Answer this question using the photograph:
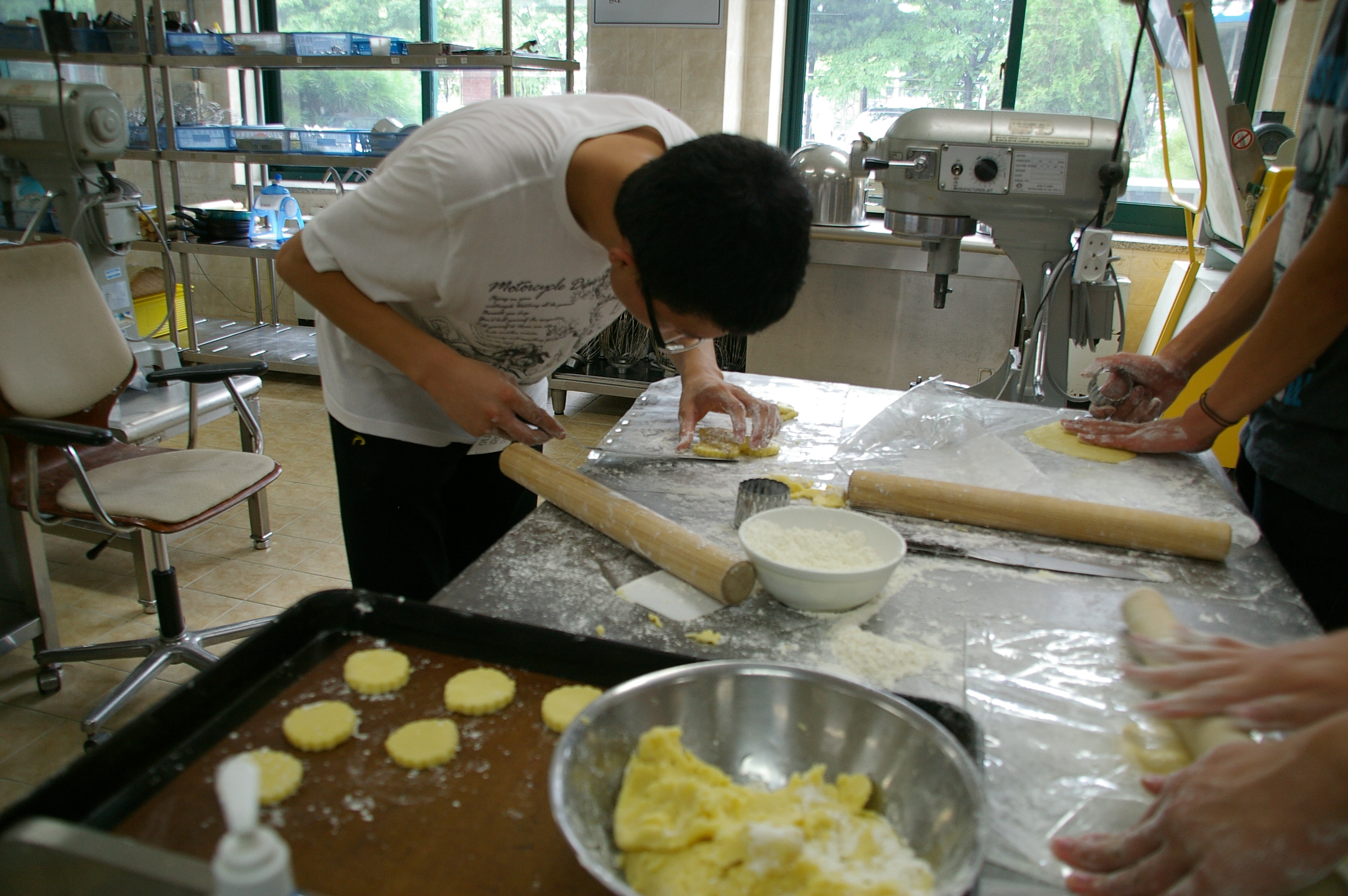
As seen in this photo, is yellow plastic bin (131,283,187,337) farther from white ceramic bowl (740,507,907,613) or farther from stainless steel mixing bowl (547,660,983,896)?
stainless steel mixing bowl (547,660,983,896)

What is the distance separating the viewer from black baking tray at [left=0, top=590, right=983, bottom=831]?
2.25 ft

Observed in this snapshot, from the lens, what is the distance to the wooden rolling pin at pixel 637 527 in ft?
3.54

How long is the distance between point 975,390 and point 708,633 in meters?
1.53

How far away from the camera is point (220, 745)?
2.58ft

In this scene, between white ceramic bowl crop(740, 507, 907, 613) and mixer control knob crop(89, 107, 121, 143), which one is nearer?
white ceramic bowl crop(740, 507, 907, 613)

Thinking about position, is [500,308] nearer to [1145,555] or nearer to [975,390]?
[1145,555]

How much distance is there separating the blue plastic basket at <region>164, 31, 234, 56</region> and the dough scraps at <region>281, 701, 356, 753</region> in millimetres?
4039

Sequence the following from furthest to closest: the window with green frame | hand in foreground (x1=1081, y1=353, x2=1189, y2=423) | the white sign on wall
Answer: the white sign on wall < the window with green frame < hand in foreground (x1=1081, y1=353, x2=1189, y2=423)

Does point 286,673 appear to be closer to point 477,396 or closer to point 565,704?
point 565,704

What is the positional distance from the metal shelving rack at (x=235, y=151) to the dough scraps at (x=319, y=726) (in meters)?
2.91

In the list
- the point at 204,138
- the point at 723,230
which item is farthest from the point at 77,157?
the point at 723,230

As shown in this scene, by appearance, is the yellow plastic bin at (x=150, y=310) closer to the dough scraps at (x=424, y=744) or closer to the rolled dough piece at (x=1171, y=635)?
the dough scraps at (x=424, y=744)

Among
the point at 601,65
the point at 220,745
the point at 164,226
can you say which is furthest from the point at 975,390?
the point at 164,226

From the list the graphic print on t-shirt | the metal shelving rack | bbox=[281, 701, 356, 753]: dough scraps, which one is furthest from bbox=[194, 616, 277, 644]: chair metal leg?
bbox=[281, 701, 356, 753]: dough scraps
